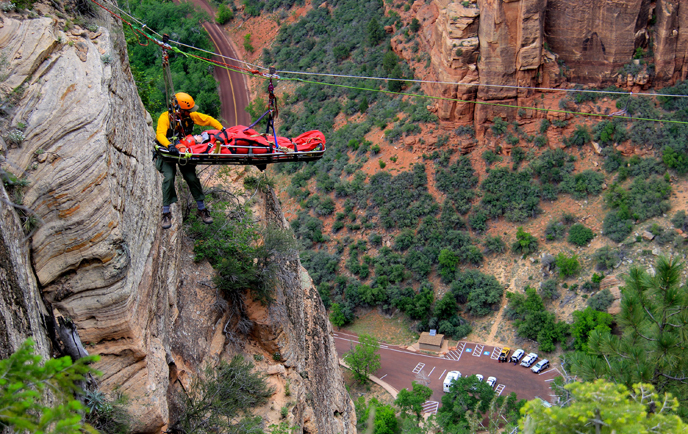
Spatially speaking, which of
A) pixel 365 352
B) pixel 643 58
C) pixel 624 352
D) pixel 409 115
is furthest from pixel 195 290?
pixel 643 58

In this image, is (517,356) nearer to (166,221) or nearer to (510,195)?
(510,195)

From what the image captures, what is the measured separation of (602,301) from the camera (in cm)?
3284

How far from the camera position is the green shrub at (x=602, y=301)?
32.6 m

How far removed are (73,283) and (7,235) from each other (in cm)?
146

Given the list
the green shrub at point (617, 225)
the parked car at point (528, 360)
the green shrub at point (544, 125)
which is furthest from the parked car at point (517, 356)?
the green shrub at point (544, 125)

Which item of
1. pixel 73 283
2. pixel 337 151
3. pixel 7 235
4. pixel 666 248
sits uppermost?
pixel 7 235

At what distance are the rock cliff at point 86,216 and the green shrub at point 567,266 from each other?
100 ft

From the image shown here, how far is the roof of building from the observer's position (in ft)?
117

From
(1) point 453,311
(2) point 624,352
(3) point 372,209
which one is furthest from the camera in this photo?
(3) point 372,209

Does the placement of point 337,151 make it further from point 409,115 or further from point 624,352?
point 624,352

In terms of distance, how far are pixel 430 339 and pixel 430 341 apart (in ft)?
0.61

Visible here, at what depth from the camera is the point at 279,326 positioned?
13.4 metres

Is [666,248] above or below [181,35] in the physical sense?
below

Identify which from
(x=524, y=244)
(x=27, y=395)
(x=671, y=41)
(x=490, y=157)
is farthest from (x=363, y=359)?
(x=671, y=41)
